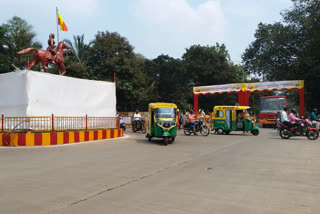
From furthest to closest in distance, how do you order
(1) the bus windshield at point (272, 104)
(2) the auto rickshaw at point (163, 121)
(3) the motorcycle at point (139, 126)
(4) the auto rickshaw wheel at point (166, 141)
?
(1) the bus windshield at point (272, 104) → (3) the motorcycle at point (139, 126) → (2) the auto rickshaw at point (163, 121) → (4) the auto rickshaw wheel at point (166, 141)

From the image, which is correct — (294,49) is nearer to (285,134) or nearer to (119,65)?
(119,65)

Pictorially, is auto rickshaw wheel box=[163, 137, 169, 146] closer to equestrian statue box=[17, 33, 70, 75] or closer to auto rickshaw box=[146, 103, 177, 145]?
auto rickshaw box=[146, 103, 177, 145]

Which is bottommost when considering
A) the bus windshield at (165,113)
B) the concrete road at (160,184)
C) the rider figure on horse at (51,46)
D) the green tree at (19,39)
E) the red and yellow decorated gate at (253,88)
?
the concrete road at (160,184)

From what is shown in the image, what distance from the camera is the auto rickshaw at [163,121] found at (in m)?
13.9

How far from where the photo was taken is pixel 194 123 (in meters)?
19.3

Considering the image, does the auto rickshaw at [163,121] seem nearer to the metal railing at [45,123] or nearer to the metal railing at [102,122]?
the metal railing at [102,122]

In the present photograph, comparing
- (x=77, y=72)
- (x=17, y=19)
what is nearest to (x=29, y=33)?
(x=17, y=19)

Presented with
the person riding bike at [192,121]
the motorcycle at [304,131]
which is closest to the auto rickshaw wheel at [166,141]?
the person riding bike at [192,121]

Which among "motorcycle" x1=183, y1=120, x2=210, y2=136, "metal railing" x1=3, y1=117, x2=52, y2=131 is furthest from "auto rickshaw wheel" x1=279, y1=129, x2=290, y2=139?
"metal railing" x1=3, y1=117, x2=52, y2=131

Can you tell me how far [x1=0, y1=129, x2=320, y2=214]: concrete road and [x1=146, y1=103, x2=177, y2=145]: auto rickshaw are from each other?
440cm

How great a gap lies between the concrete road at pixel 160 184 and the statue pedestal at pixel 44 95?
509 centimetres

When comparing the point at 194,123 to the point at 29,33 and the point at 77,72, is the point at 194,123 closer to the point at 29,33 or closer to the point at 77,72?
the point at 77,72

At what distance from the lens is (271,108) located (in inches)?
1195

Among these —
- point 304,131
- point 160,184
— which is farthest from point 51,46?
point 304,131
